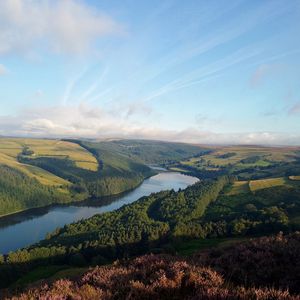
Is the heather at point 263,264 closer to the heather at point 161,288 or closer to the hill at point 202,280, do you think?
the hill at point 202,280

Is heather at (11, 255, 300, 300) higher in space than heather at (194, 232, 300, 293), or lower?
higher

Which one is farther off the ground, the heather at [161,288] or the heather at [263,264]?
the heather at [161,288]

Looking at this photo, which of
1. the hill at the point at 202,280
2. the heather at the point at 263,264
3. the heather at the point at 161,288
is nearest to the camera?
the heather at the point at 161,288

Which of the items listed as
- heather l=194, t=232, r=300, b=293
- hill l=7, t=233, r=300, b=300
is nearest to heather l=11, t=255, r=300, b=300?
hill l=7, t=233, r=300, b=300

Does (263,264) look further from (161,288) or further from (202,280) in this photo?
(161,288)

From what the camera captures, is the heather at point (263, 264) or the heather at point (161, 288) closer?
the heather at point (161, 288)

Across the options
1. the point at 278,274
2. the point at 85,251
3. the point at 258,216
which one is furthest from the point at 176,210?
the point at 278,274

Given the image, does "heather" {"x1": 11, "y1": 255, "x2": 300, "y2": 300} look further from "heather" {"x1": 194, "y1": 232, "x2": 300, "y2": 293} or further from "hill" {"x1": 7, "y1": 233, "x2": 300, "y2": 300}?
"heather" {"x1": 194, "y1": 232, "x2": 300, "y2": 293}

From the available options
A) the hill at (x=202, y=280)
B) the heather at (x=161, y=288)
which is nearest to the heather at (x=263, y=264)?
the hill at (x=202, y=280)

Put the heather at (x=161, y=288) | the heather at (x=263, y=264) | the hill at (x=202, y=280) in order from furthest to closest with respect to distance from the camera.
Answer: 1. the heather at (x=263, y=264)
2. the hill at (x=202, y=280)
3. the heather at (x=161, y=288)

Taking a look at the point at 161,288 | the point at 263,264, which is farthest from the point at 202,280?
the point at 263,264

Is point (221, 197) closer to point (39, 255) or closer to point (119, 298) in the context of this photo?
point (39, 255)
